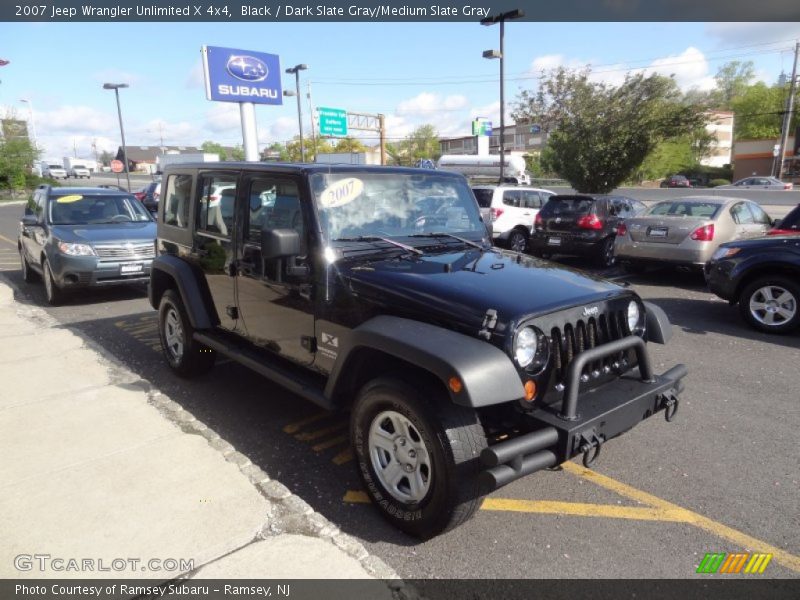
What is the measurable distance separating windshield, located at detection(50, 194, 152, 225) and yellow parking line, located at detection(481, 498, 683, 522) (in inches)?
328

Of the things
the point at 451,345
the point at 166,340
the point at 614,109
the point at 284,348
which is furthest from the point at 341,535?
the point at 614,109

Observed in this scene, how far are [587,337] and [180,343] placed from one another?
12.5 ft

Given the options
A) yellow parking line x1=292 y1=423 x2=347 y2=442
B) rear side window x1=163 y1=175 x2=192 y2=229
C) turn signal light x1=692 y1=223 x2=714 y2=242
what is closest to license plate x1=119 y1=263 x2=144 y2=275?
A: rear side window x1=163 y1=175 x2=192 y2=229

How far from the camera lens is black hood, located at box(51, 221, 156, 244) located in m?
8.23

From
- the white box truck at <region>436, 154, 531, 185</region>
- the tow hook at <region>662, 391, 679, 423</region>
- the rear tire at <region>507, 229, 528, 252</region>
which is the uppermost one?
the white box truck at <region>436, 154, 531, 185</region>

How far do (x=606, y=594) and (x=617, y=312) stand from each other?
148 cm

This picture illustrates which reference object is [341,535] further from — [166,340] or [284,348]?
[166,340]

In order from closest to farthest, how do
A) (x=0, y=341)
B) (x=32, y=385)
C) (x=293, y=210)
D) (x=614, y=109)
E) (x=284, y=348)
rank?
(x=293, y=210) → (x=284, y=348) → (x=32, y=385) → (x=0, y=341) → (x=614, y=109)

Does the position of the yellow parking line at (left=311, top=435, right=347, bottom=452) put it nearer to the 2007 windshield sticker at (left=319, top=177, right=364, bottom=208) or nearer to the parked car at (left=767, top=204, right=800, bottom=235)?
the 2007 windshield sticker at (left=319, top=177, right=364, bottom=208)

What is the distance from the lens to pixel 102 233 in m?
8.48

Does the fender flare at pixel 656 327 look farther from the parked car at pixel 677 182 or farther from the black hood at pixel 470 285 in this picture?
the parked car at pixel 677 182

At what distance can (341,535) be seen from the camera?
2.75 m

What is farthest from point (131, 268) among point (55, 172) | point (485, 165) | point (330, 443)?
point (55, 172)

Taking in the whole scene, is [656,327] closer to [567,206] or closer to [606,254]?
[606,254]
